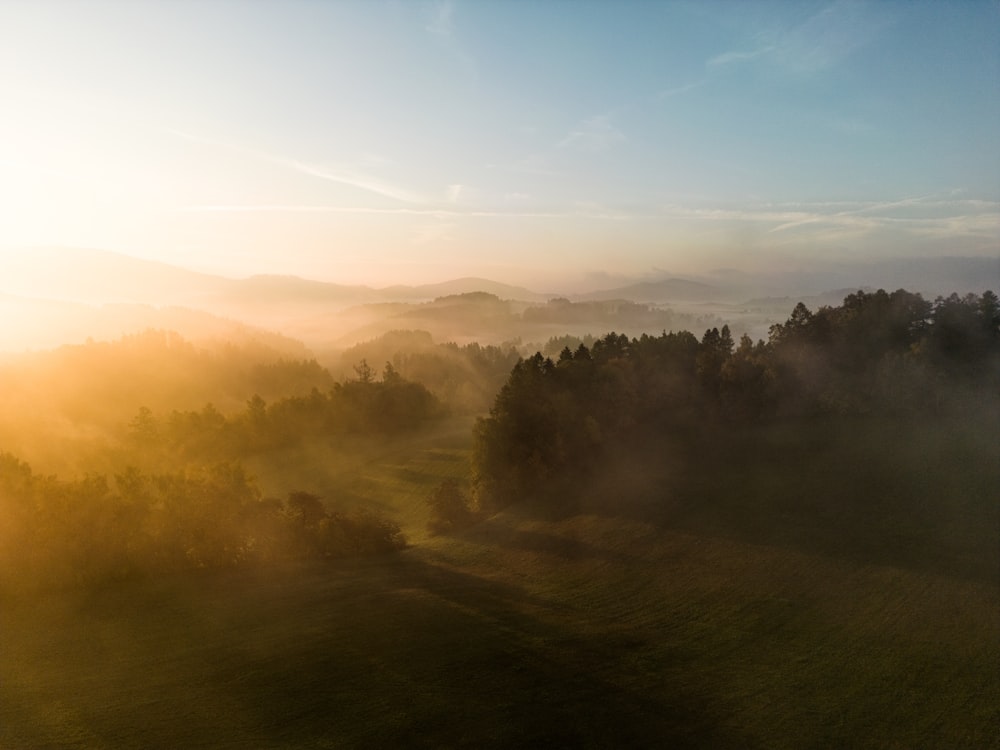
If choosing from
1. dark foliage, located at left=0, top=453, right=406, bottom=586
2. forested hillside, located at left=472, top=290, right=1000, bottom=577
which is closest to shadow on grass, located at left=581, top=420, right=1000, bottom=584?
forested hillside, located at left=472, top=290, right=1000, bottom=577

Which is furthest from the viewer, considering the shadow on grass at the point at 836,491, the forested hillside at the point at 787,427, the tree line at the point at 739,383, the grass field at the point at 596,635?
the tree line at the point at 739,383

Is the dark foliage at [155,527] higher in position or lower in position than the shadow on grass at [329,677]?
higher

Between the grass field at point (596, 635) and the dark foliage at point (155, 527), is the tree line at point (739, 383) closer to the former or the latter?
the grass field at point (596, 635)

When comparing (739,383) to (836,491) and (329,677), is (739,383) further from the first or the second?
(329,677)

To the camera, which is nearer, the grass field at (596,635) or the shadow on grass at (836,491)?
the grass field at (596,635)

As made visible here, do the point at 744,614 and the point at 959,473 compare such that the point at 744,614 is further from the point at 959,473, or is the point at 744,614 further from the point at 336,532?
the point at 336,532

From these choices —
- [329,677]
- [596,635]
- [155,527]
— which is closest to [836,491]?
[596,635]

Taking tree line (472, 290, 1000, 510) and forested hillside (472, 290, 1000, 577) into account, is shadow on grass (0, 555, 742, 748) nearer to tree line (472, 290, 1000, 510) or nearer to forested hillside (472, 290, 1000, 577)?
forested hillside (472, 290, 1000, 577)

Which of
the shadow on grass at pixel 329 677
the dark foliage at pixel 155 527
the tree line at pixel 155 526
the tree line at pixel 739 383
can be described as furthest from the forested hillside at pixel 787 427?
the shadow on grass at pixel 329 677

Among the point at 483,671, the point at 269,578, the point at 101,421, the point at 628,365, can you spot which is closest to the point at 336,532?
the point at 269,578
